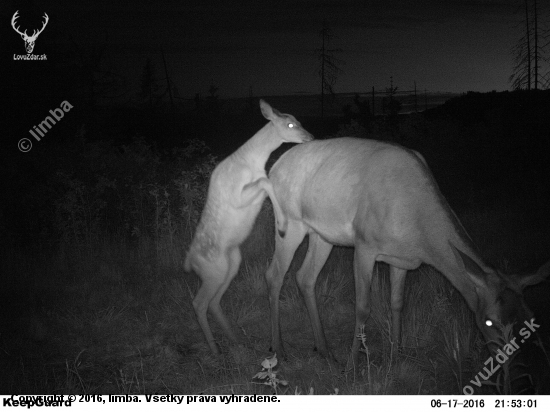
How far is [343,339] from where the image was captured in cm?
618

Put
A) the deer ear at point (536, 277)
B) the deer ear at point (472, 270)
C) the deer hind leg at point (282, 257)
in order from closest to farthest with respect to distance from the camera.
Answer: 1. the deer ear at point (536, 277)
2. the deer ear at point (472, 270)
3. the deer hind leg at point (282, 257)

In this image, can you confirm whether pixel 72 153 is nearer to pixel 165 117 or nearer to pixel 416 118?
pixel 416 118

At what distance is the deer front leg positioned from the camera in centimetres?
610

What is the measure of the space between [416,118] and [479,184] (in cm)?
404

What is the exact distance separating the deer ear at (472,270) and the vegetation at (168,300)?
0.54 meters

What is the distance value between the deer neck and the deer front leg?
0.47 m

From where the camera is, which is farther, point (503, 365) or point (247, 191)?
point (247, 191)

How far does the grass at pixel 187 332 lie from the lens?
4926 mm

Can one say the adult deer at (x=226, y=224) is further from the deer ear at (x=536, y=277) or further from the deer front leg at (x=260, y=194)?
the deer ear at (x=536, y=277)

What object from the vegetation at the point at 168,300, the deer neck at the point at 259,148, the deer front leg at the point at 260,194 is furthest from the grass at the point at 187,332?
the deer neck at the point at 259,148

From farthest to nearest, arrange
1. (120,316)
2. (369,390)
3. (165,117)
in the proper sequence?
1. (165,117)
2. (120,316)
3. (369,390)

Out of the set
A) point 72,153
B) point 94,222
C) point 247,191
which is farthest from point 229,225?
point 72,153

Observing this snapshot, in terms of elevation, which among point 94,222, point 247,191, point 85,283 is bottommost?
point 85,283

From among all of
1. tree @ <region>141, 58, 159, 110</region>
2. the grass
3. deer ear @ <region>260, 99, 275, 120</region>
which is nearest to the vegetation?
the grass
